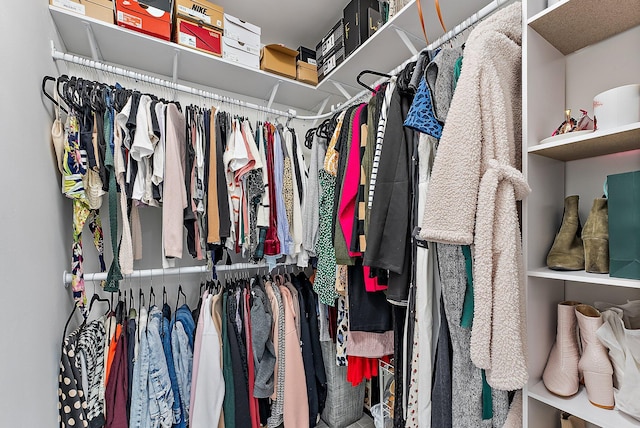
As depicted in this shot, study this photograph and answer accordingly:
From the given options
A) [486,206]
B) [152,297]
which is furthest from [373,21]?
[152,297]

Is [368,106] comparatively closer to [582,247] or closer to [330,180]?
[330,180]

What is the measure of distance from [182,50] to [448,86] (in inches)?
53.9

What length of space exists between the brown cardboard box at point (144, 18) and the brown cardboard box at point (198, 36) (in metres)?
0.06

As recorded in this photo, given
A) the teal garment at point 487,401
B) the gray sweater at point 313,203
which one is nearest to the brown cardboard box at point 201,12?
the gray sweater at point 313,203

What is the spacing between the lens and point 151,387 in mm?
1255

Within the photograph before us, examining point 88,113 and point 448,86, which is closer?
point 448,86

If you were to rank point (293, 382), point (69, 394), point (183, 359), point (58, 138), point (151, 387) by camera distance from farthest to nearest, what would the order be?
point (293, 382), point (183, 359), point (151, 387), point (58, 138), point (69, 394)

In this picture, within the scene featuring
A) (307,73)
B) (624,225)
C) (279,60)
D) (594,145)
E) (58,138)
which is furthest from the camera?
(307,73)

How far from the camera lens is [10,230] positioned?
0.78 meters

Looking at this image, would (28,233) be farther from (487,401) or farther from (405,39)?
(405,39)

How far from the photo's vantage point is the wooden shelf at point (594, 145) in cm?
69

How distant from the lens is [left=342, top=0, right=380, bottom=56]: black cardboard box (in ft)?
5.04

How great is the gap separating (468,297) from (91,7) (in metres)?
1.97

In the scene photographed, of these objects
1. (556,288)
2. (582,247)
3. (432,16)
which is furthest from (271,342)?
(432,16)
